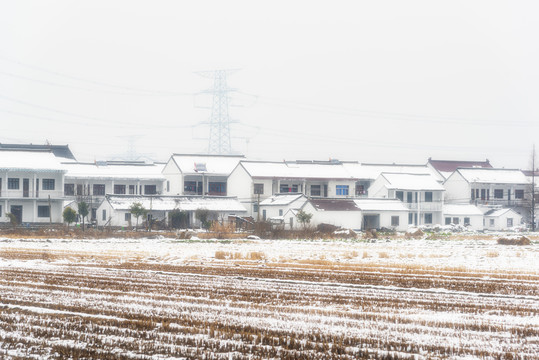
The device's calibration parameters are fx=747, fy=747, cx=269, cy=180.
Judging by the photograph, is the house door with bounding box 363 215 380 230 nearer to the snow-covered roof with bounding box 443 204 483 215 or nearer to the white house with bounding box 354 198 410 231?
the white house with bounding box 354 198 410 231

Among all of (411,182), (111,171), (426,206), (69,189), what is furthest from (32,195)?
(426,206)

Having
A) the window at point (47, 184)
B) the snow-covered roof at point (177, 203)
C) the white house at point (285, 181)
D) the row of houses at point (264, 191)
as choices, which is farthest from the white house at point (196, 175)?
the window at point (47, 184)

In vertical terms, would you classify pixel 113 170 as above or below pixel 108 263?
above

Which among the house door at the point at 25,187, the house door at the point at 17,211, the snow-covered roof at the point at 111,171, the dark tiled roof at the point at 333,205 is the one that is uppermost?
the snow-covered roof at the point at 111,171

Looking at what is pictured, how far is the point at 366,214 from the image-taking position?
67.7m

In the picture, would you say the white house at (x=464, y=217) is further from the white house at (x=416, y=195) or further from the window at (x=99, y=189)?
the window at (x=99, y=189)

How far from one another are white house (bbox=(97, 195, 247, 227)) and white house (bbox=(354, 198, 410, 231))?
1108 cm

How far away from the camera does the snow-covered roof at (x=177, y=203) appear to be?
6538 centimetres

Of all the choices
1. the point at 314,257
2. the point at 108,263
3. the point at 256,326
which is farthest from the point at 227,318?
the point at 314,257

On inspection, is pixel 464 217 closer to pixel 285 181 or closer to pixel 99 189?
pixel 285 181

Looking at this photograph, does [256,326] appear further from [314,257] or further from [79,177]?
[79,177]

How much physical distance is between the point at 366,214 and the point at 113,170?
27.5m

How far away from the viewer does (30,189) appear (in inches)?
2512

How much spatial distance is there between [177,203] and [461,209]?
3031cm
